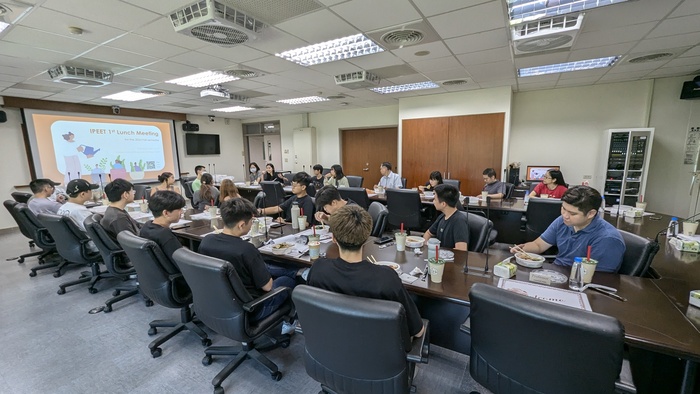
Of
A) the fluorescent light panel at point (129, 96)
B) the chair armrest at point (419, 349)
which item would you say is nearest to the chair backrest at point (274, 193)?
the fluorescent light panel at point (129, 96)

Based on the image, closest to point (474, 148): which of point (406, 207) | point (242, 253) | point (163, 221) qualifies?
point (406, 207)

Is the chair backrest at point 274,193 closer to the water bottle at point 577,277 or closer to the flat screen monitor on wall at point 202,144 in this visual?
the flat screen monitor on wall at point 202,144

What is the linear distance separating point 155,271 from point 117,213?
104cm

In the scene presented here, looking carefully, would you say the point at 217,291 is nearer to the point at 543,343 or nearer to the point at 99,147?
the point at 543,343

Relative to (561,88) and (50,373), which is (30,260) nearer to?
(50,373)

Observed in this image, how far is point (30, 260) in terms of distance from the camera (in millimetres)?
3969

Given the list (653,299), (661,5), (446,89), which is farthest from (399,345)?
(446,89)

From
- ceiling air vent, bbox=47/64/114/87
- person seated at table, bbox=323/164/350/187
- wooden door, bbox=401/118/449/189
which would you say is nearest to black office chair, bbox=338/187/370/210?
person seated at table, bbox=323/164/350/187

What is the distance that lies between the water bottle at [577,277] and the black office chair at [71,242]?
4.06 meters

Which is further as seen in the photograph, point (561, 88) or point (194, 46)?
point (561, 88)

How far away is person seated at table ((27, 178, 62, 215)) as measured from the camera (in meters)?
3.58

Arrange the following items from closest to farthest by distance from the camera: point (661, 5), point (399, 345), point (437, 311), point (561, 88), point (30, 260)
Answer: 1. point (399, 345)
2. point (437, 311)
3. point (661, 5)
4. point (30, 260)
5. point (561, 88)

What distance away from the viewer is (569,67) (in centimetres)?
420

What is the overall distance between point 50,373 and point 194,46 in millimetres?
3052
